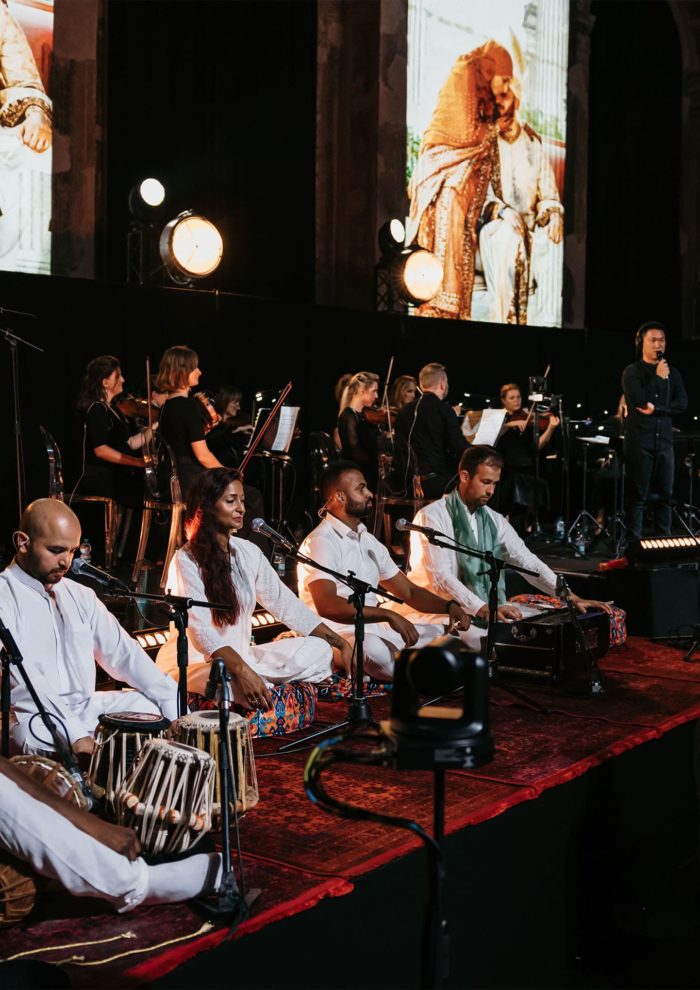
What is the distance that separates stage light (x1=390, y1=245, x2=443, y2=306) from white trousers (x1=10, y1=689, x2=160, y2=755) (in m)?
7.07

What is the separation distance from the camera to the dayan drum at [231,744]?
3994 millimetres

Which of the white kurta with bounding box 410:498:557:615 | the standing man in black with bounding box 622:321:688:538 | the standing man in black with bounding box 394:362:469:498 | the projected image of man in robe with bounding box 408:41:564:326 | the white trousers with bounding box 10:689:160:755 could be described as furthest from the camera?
the projected image of man in robe with bounding box 408:41:564:326

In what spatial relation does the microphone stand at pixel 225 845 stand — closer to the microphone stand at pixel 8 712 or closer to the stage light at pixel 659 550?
the microphone stand at pixel 8 712

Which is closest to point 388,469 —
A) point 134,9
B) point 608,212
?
point 134,9

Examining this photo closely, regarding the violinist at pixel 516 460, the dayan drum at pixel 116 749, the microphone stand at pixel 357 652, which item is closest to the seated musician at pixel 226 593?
the microphone stand at pixel 357 652

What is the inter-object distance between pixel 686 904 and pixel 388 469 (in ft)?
18.1

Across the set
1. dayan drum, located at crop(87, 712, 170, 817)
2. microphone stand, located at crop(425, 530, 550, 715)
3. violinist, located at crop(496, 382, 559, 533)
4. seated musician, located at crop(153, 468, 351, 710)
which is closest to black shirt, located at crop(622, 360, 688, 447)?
violinist, located at crop(496, 382, 559, 533)

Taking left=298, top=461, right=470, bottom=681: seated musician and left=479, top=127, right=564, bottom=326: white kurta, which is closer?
left=298, top=461, right=470, bottom=681: seated musician

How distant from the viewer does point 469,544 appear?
6676 mm

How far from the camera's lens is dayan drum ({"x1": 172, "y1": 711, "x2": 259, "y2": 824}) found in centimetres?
399

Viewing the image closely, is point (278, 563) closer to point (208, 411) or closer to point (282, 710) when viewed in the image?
point (208, 411)

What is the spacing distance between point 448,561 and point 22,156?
198 inches

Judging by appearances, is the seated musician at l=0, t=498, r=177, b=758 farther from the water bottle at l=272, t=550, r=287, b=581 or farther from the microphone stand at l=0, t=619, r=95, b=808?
the water bottle at l=272, t=550, r=287, b=581

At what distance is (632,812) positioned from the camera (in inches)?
194
